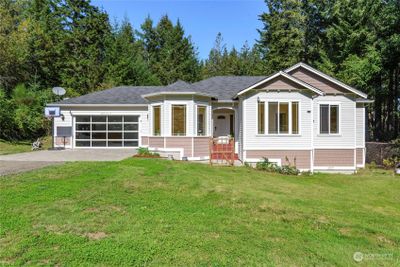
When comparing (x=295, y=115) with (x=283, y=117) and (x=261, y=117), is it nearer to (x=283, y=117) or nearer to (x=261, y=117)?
(x=283, y=117)

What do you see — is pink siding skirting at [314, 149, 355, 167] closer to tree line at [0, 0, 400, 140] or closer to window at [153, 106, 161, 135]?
window at [153, 106, 161, 135]

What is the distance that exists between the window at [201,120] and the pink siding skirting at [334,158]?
18.4 feet

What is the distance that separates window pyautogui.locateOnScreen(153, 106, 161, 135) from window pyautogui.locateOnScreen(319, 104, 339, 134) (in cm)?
795

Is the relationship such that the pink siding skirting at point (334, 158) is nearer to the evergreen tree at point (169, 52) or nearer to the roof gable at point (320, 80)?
the roof gable at point (320, 80)

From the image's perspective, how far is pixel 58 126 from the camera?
1866 cm

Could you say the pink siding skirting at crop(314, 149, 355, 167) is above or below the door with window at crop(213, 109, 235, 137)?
below

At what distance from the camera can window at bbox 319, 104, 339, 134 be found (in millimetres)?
13914

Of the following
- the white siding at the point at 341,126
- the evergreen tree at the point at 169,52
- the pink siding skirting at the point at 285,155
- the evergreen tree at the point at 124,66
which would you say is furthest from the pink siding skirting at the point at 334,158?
the evergreen tree at the point at 169,52

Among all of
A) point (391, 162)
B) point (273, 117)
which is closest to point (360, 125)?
point (391, 162)

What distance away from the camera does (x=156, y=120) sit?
1509 centimetres

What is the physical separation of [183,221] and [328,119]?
36.2ft

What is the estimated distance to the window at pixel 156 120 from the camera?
1478 cm

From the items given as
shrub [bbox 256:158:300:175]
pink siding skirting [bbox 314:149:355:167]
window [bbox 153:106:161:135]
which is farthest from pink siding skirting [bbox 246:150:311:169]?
window [bbox 153:106:161:135]

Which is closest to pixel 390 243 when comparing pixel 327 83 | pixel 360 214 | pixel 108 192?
pixel 360 214
